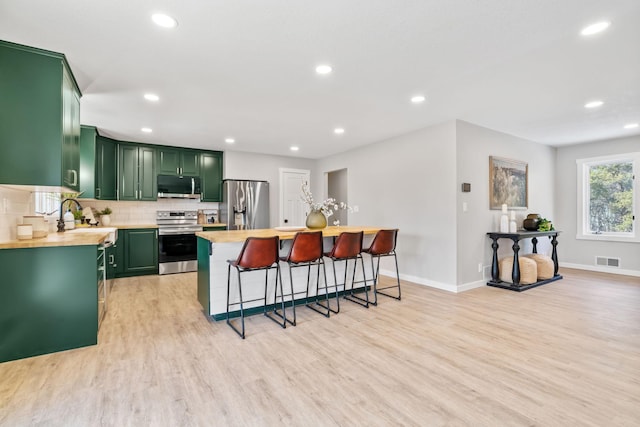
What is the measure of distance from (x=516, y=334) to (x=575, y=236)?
15.2 feet

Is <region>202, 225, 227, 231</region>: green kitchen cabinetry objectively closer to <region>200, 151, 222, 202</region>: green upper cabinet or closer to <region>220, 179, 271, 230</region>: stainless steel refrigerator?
<region>220, 179, 271, 230</region>: stainless steel refrigerator

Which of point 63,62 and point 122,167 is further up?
point 63,62

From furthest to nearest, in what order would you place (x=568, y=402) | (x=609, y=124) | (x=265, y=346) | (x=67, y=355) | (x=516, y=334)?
(x=609, y=124) < (x=516, y=334) < (x=265, y=346) < (x=67, y=355) < (x=568, y=402)

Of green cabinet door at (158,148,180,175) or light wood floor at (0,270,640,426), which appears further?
green cabinet door at (158,148,180,175)

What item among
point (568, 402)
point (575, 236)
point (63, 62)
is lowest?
point (568, 402)

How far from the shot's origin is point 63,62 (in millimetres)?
2602

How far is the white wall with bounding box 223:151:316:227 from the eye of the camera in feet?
21.1

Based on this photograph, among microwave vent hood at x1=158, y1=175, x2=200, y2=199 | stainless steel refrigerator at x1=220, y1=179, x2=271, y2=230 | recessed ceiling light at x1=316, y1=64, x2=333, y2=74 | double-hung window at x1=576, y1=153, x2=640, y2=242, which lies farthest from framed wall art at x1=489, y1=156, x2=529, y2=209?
microwave vent hood at x1=158, y1=175, x2=200, y2=199

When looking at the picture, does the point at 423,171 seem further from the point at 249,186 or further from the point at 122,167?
the point at 122,167

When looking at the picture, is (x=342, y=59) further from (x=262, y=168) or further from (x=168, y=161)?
(x=168, y=161)

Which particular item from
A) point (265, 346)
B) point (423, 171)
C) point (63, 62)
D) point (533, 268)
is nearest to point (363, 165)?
point (423, 171)

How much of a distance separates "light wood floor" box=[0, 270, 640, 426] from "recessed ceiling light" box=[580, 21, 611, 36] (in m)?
2.48

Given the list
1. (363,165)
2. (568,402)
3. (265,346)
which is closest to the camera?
(568,402)

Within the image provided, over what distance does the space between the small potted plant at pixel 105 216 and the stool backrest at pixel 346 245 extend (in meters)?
4.27
